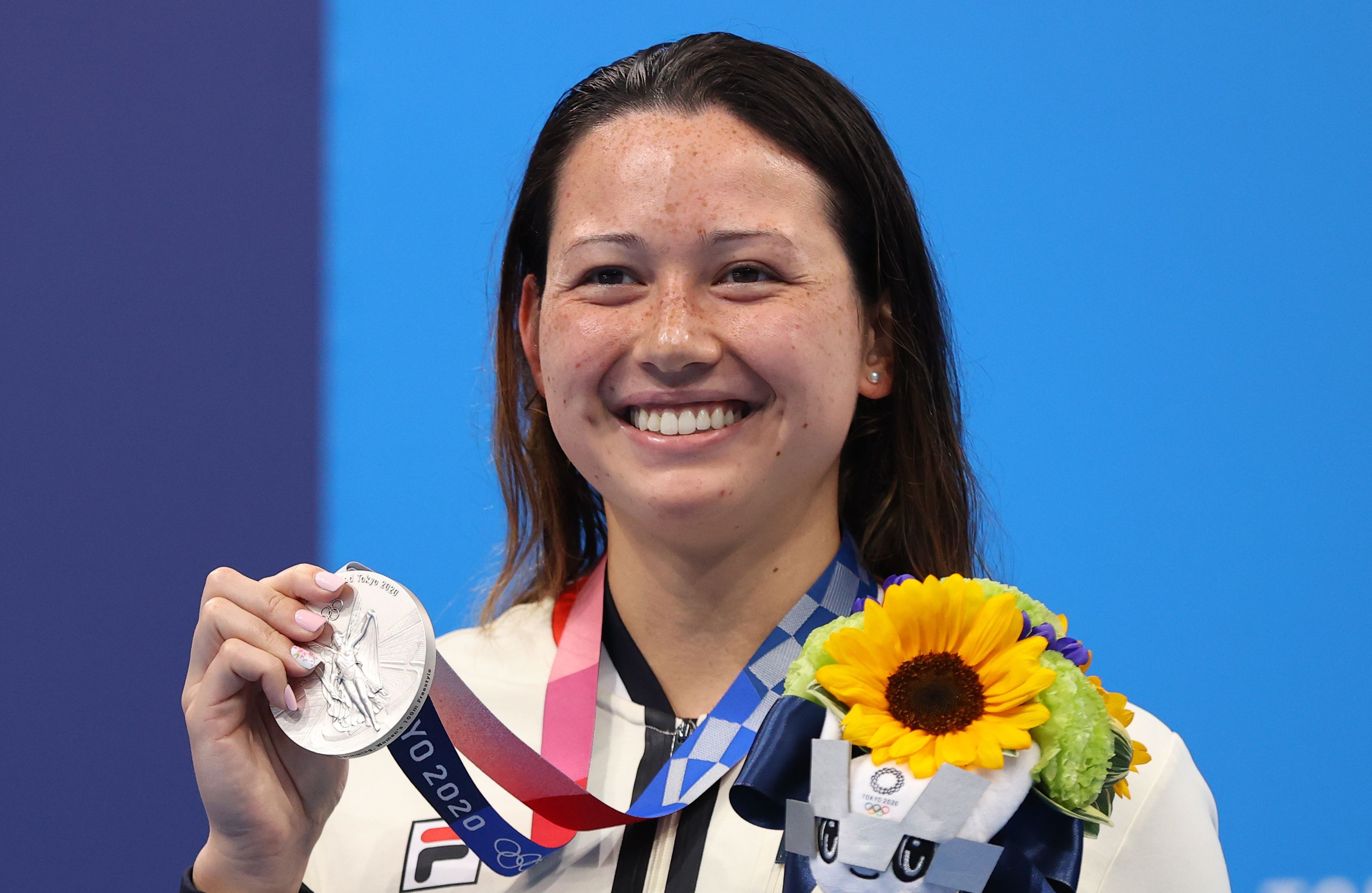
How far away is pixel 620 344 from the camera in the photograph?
1.36m

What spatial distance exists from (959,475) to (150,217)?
4.88ft

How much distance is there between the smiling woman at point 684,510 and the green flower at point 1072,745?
31 centimetres

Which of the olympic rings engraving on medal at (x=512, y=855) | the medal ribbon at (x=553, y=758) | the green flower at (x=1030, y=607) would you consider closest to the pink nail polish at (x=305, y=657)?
the medal ribbon at (x=553, y=758)

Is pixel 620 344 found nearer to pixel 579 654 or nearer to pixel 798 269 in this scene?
pixel 798 269

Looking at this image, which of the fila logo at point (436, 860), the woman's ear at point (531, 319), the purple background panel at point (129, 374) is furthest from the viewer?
the purple background panel at point (129, 374)

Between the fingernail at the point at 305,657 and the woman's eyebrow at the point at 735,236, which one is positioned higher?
the woman's eyebrow at the point at 735,236

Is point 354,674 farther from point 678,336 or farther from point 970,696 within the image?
point 970,696

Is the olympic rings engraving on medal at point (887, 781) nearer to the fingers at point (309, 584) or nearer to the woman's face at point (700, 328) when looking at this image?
the woman's face at point (700, 328)

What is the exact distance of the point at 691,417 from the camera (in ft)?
4.45

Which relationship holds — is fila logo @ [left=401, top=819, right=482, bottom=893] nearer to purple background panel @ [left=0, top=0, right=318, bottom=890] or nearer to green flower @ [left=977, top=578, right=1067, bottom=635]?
green flower @ [left=977, top=578, right=1067, bottom=635]

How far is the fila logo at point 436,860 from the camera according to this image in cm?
144

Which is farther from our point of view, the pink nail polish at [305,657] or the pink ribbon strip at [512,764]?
the pink ribbon strip at [512,764]

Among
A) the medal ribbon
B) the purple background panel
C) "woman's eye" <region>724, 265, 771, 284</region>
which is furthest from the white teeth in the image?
the purple background panel

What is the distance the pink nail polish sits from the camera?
49.4 inches
